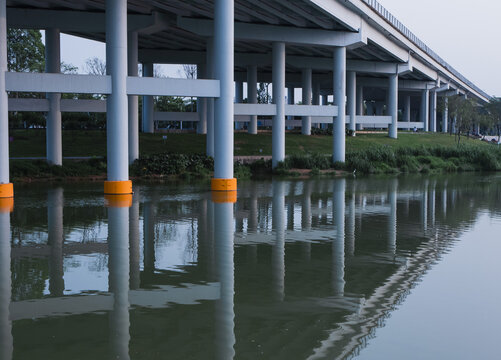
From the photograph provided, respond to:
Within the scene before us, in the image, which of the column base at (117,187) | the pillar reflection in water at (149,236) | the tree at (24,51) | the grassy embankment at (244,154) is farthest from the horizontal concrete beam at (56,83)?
the tree at (24,51)

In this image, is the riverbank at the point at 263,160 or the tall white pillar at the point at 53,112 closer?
the tall white pillar at the point at 53,112

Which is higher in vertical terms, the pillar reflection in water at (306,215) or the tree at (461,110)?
Result: the tree at (461,110)

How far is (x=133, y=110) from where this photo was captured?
3853cm

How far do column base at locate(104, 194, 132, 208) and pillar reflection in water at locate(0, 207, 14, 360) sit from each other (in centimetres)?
596

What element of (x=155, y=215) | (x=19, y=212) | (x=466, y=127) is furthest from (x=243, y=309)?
(x=466, y=127)

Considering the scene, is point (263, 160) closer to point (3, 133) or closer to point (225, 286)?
point (3, 133)

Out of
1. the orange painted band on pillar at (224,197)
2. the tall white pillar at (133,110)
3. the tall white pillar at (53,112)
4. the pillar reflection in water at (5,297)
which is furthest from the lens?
the tall white pillar at (133,110)

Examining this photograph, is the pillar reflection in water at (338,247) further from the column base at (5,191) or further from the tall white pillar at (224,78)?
the column base at (5,191)

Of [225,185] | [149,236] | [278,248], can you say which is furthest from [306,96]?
[278,248]

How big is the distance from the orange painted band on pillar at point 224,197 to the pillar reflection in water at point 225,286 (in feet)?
15.4

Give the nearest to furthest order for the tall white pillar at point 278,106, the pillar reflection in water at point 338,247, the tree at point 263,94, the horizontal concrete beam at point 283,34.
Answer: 1. the pillar reflection in water at point 338,247
2. the horizontal concrete beam at point 283,34
3. the tall white pillar at point 278,106
4. the tree at point 263,94

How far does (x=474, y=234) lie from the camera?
16047 millimetres

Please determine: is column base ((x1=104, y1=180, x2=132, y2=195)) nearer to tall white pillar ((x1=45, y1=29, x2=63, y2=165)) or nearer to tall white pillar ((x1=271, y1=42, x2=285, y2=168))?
tall white pillar ((x1=45, y1=29, x2=63, y2=165))

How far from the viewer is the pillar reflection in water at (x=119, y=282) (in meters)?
7.40
